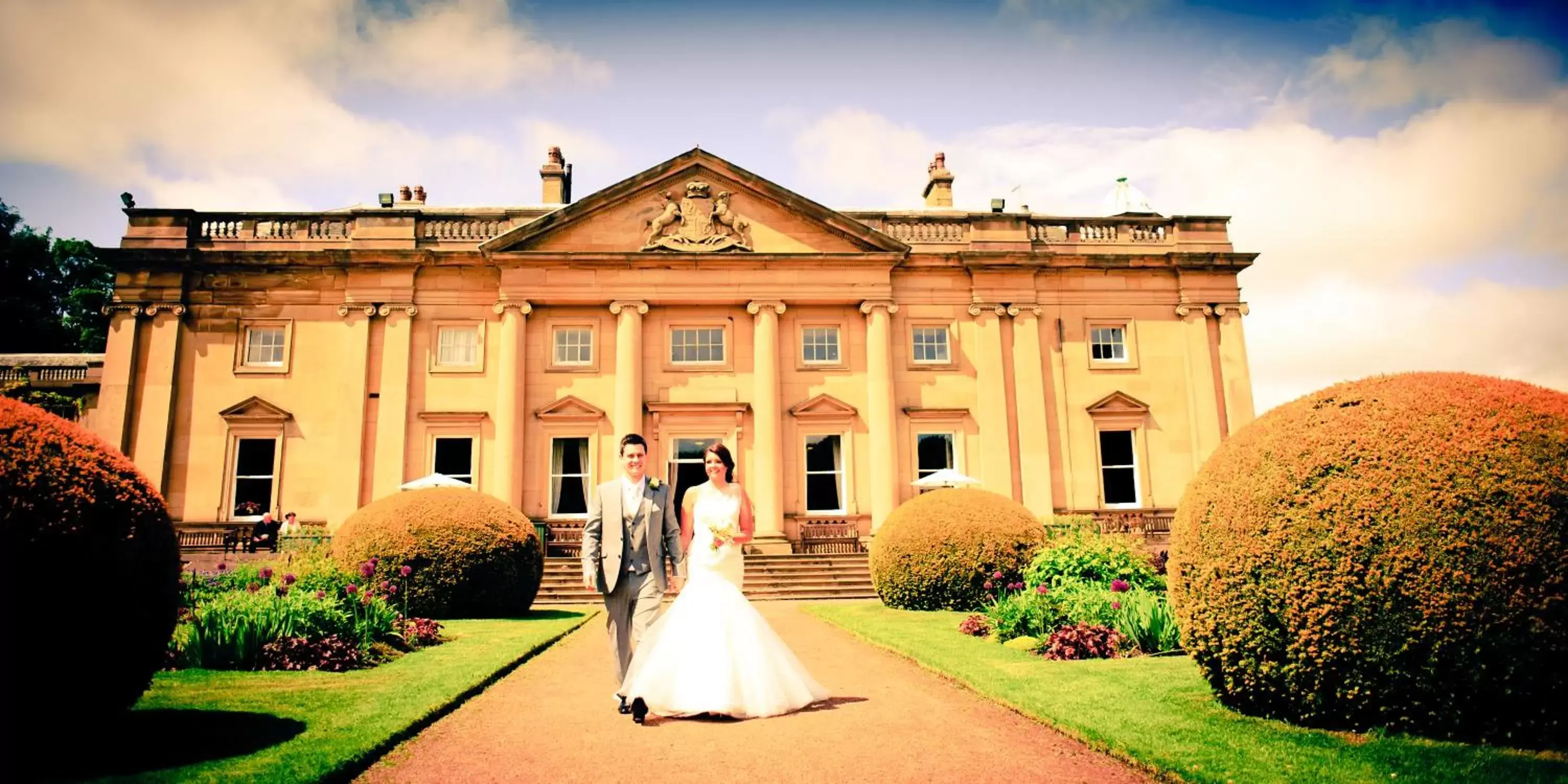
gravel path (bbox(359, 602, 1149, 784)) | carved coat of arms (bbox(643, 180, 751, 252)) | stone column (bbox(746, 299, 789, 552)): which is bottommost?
gravel path (bbox(359, 602, 1149, 784))

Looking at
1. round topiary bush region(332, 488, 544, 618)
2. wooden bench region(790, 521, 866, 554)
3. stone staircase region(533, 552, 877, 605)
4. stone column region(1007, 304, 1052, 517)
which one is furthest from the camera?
stone column region(1007, 304, 1052, 517)

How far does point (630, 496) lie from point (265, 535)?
65.8 ft

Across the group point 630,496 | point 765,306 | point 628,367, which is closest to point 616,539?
point 630,496

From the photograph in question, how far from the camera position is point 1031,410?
26.5m

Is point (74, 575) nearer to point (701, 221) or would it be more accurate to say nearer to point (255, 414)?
point (701, 221)

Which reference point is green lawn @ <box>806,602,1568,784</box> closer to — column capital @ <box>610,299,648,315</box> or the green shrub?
the green shrub

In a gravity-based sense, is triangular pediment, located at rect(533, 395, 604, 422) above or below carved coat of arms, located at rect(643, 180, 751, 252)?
below

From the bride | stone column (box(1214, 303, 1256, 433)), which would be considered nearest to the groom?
the bride

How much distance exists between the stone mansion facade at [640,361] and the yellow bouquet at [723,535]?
16.4 m

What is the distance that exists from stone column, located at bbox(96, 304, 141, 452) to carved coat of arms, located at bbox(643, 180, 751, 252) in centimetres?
1427

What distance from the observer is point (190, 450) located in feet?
82.5

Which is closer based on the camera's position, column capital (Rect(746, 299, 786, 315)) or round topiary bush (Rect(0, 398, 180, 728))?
round topiary bush (Rect(0, 398, 180, 728))

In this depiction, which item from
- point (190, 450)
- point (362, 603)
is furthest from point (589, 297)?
point (362, 603)

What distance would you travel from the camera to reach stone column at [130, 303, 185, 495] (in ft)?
81.1
